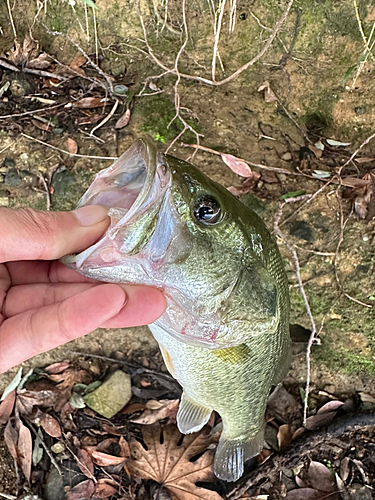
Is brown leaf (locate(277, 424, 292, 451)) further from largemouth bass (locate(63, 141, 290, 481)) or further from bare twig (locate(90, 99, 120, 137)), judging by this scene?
bare twig (locate(90, 99, 120, 137))

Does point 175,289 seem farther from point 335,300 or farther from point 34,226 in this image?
point 335,300

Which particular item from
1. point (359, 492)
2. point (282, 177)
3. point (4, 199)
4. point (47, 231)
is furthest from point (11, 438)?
point (282, 177)

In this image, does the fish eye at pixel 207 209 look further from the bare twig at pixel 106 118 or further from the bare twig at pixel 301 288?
the bare twig at pixel 106 118

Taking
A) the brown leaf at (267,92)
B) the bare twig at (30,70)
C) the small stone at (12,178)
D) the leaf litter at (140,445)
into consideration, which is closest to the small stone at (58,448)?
the leaf litter at (140,445)

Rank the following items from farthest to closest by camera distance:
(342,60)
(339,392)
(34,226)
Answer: (342,60)
(339,392)
(34,226)

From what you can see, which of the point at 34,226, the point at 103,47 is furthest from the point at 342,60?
the point at 34,226

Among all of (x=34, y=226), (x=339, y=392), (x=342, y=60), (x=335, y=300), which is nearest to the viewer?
(x=34, y=226)

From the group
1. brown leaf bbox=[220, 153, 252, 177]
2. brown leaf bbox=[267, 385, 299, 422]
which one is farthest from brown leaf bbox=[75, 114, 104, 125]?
brown leaf bbox=[267, 385, 299, 422]
